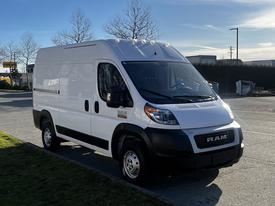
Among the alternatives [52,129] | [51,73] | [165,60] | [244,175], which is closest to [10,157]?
[52,129]

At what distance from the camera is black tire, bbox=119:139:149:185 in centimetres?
645

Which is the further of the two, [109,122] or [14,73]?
[14,73]

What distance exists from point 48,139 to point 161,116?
4527 mm

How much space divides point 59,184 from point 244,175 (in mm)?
3093

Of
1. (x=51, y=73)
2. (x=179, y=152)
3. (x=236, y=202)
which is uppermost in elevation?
(x=51, y=73)

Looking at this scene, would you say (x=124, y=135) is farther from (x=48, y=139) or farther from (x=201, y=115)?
(x=48, y=139)

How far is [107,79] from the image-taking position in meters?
7.40

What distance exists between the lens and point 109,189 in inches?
248

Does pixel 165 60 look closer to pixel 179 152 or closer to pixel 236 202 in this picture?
pixel 179 152

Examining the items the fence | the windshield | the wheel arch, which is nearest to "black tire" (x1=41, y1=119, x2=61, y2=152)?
the wheel arch

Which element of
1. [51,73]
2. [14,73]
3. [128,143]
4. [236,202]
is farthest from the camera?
[14,73]

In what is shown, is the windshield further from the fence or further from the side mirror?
the fence

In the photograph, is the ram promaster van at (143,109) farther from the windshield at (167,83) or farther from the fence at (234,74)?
the fence at (234,74)

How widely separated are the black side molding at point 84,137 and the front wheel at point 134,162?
25.4 inches
